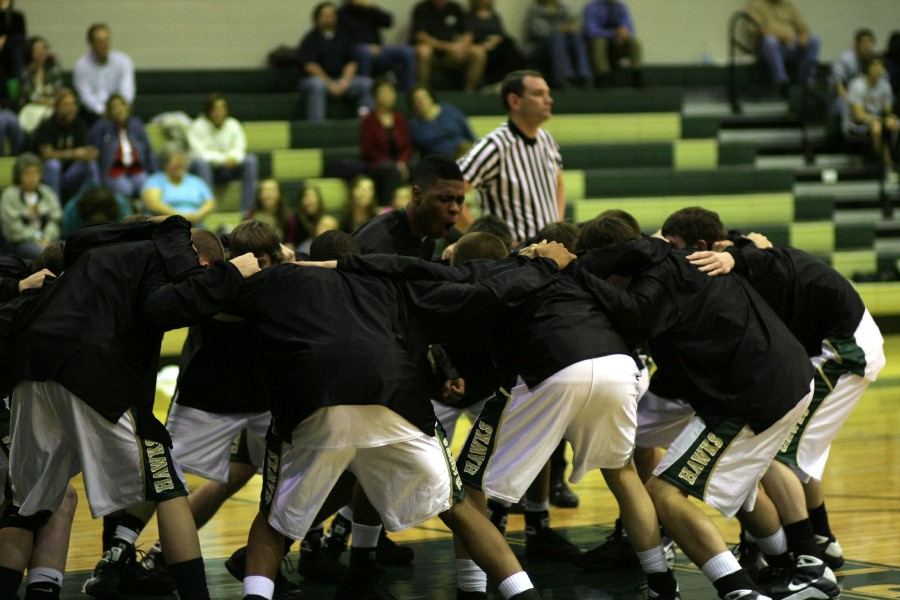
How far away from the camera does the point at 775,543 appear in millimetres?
4895

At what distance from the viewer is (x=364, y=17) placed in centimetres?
1324

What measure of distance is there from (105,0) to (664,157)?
5.95 meters

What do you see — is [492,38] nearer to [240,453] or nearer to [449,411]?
[449,411]

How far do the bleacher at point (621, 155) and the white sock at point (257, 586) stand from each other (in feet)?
24.5

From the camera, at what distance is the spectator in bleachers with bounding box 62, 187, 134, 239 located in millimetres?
7859

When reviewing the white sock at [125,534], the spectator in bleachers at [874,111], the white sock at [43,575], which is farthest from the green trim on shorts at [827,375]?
the spectator in bleachers at [874,111]

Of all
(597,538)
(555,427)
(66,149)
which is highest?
(66,149)

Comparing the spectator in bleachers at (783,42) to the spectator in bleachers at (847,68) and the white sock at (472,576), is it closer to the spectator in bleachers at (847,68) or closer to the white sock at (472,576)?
the spectator in bleachers at (847,68)

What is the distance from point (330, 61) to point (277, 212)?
277 cm

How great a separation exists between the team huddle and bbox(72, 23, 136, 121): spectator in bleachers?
6943 mm

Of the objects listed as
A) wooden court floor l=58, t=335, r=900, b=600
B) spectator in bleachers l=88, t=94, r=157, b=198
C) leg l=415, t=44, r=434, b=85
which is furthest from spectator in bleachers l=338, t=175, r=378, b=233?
wooden court floor l=58, t=335, r=900, b=600

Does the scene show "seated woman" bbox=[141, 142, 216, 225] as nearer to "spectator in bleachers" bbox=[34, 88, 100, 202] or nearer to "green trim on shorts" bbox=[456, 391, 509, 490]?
"spectator in bleachers" bbox=[34, 88, 100, 202]

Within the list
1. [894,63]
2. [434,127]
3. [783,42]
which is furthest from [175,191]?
[894,63]

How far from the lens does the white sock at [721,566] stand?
14.4 feet
